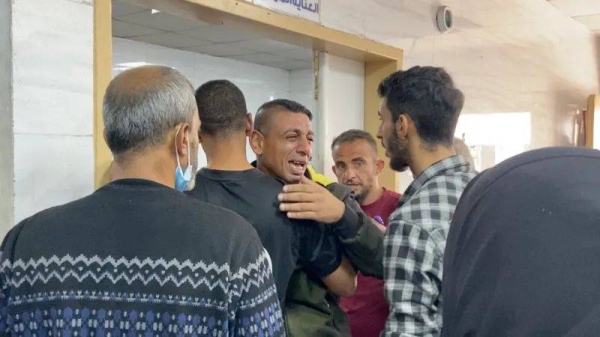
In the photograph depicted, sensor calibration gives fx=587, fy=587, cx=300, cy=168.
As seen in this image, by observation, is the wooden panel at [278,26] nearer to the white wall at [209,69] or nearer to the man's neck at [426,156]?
the white wall at [209,69]

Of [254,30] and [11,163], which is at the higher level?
[254,30]

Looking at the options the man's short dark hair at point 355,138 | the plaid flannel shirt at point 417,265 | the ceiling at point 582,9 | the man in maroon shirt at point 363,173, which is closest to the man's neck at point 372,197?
the man in maroon shirt at point 363,173

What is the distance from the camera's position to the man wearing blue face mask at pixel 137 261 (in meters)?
0.96

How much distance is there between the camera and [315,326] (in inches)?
54.6

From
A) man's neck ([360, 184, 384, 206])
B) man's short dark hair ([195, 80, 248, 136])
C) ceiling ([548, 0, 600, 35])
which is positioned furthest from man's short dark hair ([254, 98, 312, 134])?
ceiling ([548, 0, 600, 35])

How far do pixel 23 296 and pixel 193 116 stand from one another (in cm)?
42

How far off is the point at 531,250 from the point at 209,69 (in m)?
4.70

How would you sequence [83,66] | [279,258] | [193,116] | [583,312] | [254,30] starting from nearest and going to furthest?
[583,312] → [193,116] → [279,258] → [83,66] → [254,30]

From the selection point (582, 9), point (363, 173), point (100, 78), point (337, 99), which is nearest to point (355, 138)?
point (363, 173)

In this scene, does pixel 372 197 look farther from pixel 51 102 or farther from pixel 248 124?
pixel 51 102

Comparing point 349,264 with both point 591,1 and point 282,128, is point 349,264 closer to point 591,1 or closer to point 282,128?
point 282,128

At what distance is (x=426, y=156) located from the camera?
1.45 meters

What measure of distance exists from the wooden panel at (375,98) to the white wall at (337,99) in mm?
32

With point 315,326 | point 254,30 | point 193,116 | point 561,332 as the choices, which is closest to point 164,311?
point 193,116
